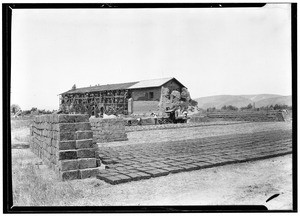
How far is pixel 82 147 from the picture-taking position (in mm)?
6184

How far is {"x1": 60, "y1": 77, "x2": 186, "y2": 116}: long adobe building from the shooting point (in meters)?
6.38

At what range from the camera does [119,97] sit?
679 cm

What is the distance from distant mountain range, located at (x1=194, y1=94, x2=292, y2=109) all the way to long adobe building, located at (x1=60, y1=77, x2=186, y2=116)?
27.2 inches

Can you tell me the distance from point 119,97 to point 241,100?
9.36ft

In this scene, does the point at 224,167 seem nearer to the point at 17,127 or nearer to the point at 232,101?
the point at 232,101

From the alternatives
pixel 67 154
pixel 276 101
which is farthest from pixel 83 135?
pixel 276 101

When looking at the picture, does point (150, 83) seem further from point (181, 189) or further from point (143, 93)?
point (181, 189)

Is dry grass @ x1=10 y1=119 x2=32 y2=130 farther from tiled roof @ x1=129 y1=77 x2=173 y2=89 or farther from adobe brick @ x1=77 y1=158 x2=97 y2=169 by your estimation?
tiled roof @ x1=129 y1=77 x2=173 y2=89

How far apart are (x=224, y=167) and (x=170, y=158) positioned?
4.32 feet

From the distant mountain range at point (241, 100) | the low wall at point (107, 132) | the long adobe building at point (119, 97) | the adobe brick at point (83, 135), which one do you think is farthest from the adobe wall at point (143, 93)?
the low wall at point (107, 132)

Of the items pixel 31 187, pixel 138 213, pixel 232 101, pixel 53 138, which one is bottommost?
pixel 138 213

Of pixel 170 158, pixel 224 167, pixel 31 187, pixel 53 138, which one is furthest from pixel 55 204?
pixel 224 167

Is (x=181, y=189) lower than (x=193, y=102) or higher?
lower

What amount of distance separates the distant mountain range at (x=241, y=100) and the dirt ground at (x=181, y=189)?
1.36 meters
